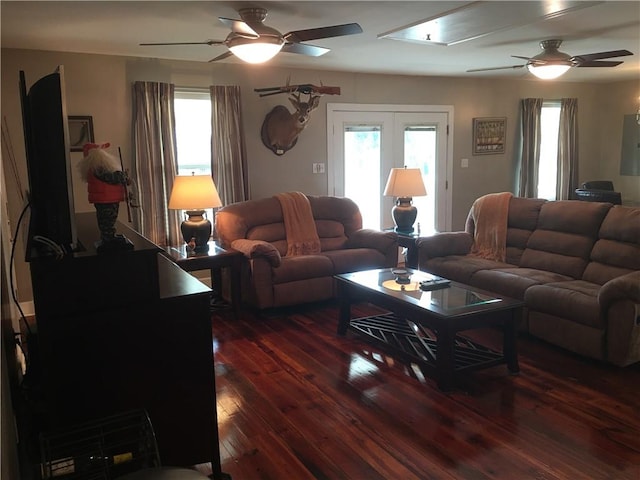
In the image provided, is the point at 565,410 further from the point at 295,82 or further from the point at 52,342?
the point at 295,82

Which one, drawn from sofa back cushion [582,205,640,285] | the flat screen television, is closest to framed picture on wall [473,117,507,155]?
sofa back cushion [582,205,640,285]

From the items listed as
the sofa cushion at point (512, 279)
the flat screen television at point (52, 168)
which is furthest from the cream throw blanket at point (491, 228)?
the flat screen television at point (52, 168)

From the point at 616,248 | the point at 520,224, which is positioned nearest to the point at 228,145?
the point at 520,224

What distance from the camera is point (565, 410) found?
3.00 m

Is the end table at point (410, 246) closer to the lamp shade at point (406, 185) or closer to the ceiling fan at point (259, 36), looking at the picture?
the lamp shade at point (406, 185)

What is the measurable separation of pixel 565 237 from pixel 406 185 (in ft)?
5.48

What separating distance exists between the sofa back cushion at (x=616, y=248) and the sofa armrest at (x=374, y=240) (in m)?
1.76

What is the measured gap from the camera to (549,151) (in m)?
8.05

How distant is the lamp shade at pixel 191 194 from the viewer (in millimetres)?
4625

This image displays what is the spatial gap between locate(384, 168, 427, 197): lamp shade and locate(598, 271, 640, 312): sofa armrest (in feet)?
7.88

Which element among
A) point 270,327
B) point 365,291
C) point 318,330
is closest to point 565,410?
point 365,291

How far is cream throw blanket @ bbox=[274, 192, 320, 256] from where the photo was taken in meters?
5.27

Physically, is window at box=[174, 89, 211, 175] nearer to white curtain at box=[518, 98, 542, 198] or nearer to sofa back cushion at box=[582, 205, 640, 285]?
sofa back cushion at box=[582, 205, 640, 285]

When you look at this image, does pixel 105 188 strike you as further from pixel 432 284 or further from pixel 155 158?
pixel 155 158
